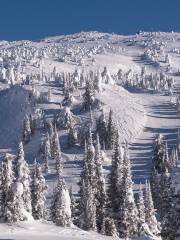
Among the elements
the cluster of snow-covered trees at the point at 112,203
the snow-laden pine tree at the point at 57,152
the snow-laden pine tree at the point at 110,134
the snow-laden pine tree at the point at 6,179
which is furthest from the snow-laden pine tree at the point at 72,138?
the snow-laden pine tree at the point at 6,179

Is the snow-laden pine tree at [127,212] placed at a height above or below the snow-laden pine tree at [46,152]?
below

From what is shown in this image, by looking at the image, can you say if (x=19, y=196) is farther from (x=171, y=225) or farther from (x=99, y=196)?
(x=99, y=196)

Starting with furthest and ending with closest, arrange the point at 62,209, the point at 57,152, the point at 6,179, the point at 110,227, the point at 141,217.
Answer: the point at 57,152 < the point at 141,217 < the point at 62,209 < the point at 110,227 < the point at 6,179

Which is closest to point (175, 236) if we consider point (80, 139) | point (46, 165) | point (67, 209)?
point (67, 209)

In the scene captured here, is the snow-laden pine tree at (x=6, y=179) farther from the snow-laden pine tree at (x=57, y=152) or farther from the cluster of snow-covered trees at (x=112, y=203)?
the snow-laden pine tree at (x=57, y=152)

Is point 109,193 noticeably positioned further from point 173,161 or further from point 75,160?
point 75,160

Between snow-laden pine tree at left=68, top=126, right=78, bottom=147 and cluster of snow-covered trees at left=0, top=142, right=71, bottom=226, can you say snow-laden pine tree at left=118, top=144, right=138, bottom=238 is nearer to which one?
cluster of snow-covered trees at left=0, top=142, right=71, bottom=226

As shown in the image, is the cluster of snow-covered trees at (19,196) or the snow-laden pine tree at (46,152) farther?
the snow-laden pine tree at (46,152)

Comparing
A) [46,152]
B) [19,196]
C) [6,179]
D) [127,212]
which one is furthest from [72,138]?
[19,196]
